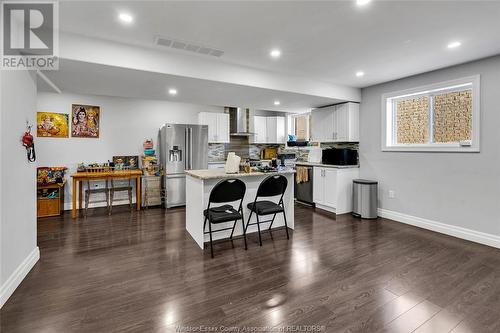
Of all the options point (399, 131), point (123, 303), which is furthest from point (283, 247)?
point (399, 131)

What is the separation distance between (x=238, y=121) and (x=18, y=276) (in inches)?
209

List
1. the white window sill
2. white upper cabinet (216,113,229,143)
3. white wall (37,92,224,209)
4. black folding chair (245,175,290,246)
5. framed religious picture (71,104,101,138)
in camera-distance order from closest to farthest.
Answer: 1. black folding chair (245,175,290,246)
2. the white window sill
3. white wall (37,92,224,209)
4. framed religious picture (71,104,101,138)
5. white upper cabinet (216,113,229,143)

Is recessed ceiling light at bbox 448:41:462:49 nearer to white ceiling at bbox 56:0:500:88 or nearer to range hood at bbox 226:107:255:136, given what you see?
white ceiling at bbox 56:0:500:88

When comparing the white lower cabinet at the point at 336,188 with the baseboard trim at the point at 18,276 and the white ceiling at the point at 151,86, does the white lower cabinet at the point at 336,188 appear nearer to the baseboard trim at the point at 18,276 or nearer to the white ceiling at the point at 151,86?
the white ceiling at the point at 151,86

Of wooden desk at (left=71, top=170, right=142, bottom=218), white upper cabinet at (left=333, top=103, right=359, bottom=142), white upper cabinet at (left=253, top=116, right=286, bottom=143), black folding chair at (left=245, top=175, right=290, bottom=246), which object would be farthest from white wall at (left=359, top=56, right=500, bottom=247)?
wooden desk at (left=71, top=170, right=142, bottom=218)

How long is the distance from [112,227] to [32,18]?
301 centimetres

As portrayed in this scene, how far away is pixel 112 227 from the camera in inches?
161

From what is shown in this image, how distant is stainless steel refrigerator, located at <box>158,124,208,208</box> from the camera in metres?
5.53

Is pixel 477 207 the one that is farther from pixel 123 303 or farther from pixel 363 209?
pixel 123 303

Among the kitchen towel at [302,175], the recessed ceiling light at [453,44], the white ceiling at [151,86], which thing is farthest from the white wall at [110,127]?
the recessed ceiling light at [453,44]

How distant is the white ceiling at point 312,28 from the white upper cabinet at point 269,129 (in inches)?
139

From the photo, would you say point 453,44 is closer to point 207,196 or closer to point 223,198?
point 223,198

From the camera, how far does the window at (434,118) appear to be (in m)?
3.54

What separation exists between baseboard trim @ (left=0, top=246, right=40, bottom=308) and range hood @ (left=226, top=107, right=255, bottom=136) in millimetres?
4866
